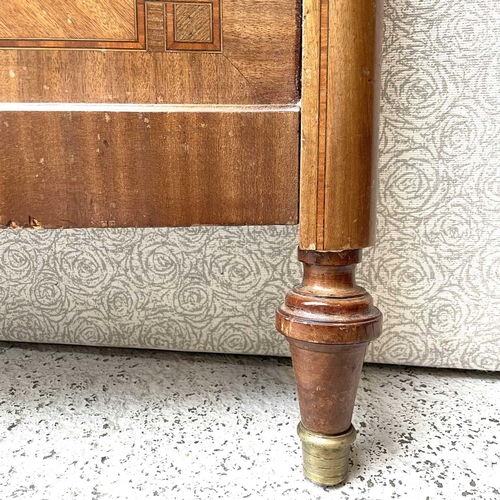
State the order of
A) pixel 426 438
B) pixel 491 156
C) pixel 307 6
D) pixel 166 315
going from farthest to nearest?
pixel 166 315 → pixel 491 156 → pixel 426 438 → pixel 307 6

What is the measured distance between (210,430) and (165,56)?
370 millimetres

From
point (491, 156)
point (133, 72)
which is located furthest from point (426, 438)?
point (133, 72)

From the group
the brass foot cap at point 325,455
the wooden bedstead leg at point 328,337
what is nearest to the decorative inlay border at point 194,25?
the wooden bedstead leg at point 328,337

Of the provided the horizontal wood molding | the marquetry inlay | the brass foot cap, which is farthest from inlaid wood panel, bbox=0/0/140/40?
the brass foot cap

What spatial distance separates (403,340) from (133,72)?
51 cm

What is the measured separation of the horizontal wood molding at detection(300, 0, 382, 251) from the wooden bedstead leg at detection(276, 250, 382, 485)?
30mm

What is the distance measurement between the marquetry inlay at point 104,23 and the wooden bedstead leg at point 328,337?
20cm

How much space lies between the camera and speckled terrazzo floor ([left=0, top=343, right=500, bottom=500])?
0.47 metres

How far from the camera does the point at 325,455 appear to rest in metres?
0.46

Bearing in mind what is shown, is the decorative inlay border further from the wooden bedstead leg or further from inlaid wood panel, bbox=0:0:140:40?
the wooden bedstead leg

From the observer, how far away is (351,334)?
0.41 meters

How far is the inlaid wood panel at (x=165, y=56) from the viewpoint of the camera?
15.6 inches

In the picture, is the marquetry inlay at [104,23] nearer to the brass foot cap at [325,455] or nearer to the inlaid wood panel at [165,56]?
the inlaid wood panel at [165,56]

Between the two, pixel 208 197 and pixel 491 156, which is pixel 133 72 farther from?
pixel 491 156
